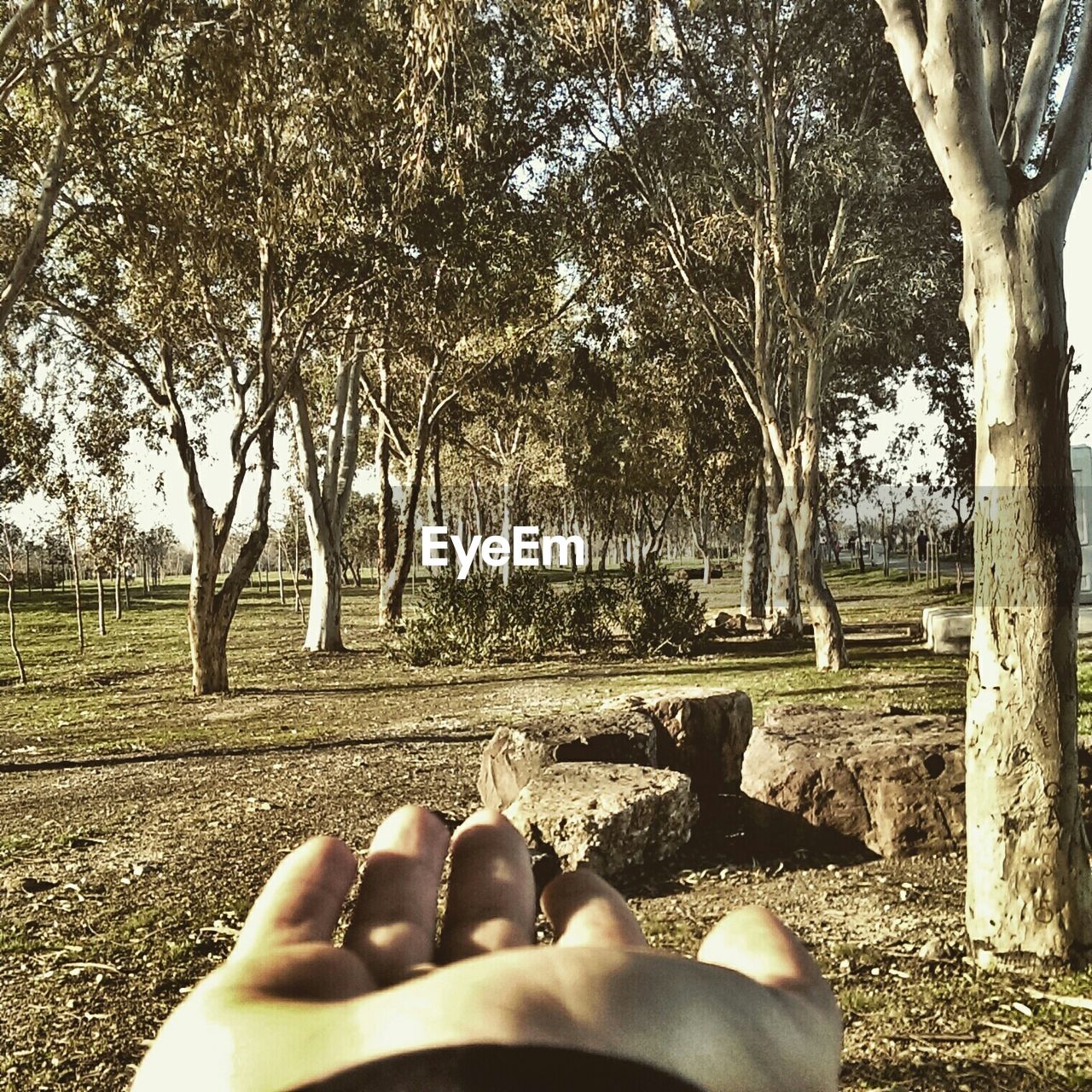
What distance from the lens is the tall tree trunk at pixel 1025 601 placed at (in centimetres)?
448

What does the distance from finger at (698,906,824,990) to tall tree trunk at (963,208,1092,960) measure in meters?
4.17

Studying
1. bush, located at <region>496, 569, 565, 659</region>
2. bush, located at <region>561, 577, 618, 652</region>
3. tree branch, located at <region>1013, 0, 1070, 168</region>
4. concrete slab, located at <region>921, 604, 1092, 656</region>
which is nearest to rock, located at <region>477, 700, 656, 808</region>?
tree branch, located at <region>1013, 0, 1070, 168</region>

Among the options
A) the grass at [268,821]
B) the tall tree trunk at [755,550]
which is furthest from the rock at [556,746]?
the tall tree trunk at [755,550]

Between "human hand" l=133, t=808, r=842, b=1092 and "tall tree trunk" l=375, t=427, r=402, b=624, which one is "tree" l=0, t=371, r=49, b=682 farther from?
"human hand" l=133, t=808, r=842, b=1092

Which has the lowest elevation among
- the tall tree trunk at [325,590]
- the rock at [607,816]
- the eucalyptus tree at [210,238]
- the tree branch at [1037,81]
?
the rock at [607,816]

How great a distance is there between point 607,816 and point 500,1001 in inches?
231

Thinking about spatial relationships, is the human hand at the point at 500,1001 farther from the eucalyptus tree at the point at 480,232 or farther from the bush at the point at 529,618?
the bush at the point at 529,618

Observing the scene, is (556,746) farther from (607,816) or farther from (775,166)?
(775,166)

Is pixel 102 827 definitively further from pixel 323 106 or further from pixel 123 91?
pixel 123 91

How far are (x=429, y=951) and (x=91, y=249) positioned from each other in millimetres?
15808

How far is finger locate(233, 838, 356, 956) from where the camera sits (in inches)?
28.4

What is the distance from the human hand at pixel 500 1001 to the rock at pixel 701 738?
7.86 m

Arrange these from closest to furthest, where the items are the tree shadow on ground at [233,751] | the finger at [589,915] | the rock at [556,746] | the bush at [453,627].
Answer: the finger at [589,915]
the rock at [556,746]
the tree shadow on ground at [233,751]
the bush at [453,627]

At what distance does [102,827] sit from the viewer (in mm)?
8383
